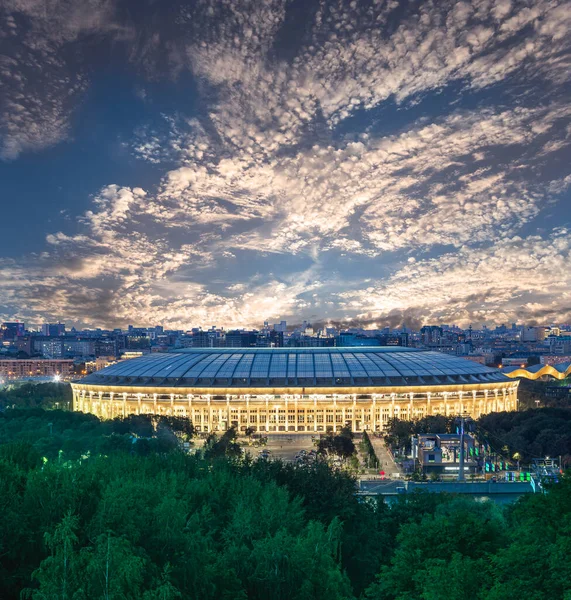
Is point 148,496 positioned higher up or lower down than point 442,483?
higher up

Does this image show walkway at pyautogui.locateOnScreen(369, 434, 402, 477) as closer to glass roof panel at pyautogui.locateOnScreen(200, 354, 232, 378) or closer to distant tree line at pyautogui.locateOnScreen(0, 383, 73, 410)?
glass roof panel at pyautogui.locateOnScreen(200, 354, 232, 378)

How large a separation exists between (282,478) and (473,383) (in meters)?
44.1

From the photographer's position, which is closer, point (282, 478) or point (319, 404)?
point (282, 478)

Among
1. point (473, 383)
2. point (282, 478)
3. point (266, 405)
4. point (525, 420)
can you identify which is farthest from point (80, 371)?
point (282, 478)

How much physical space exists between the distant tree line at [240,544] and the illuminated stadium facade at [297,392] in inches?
1429

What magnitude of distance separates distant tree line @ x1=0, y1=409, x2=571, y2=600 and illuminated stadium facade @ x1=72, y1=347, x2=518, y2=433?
36303 millimetres

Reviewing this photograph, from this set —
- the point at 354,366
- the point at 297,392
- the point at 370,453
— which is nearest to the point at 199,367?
the point at 297,392

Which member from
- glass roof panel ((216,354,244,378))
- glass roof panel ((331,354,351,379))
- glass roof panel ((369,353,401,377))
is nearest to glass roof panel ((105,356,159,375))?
glass roof panel ((216,354,244,378))

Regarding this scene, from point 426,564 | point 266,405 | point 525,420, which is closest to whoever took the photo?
point 426,564

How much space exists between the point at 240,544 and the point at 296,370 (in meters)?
48.5

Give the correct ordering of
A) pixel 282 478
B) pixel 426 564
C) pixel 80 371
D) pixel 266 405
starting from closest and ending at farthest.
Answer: pixel 426 564
pixel 282 478
pixel 266 405
pixel 80 371

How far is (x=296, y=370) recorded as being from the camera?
6625 centimetres

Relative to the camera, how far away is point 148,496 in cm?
1961

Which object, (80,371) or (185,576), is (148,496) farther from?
(80,371)
